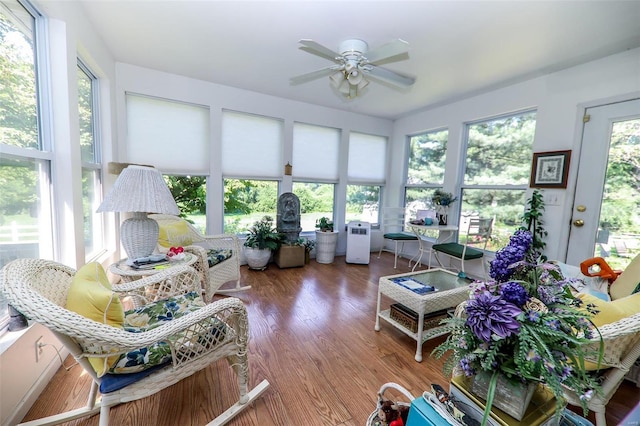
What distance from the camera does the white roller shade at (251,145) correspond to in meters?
3.60

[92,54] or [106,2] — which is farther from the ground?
[106,2]

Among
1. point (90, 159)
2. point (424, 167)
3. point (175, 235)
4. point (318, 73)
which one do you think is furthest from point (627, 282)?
point (90, 159)

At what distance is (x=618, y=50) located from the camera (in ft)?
7.56

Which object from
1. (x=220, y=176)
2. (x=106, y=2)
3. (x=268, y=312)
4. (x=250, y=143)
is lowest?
(x=268, y=312)

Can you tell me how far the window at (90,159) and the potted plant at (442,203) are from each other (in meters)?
4.08

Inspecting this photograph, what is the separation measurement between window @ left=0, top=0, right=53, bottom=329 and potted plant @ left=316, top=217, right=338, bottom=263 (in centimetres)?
300

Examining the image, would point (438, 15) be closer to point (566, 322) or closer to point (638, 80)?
point (638, 80)

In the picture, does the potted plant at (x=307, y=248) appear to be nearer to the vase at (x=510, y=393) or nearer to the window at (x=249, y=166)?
the window at (x=249, y=166)

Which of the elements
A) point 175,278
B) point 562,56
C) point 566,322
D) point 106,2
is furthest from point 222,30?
point 562,56

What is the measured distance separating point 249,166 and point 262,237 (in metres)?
1.07

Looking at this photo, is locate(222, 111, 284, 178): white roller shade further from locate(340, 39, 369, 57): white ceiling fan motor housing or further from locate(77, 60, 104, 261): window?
locate(340, 39, 369, 57): white ceiling fan motor housing

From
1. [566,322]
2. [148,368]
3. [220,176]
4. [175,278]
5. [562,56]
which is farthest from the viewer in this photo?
[220,176]

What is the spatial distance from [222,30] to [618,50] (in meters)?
3.51

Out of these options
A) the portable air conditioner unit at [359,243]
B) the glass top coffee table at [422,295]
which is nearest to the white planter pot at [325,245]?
the portable air conditioner unit at [359,243]
